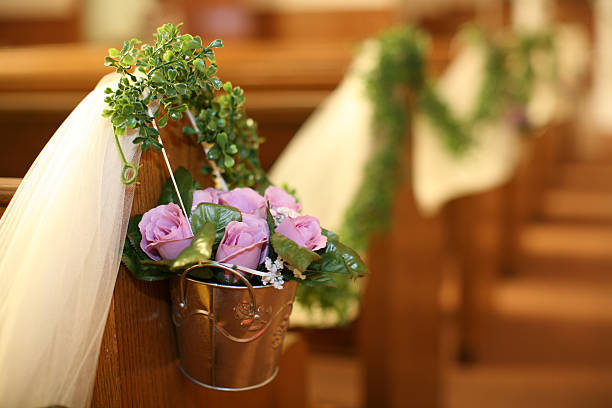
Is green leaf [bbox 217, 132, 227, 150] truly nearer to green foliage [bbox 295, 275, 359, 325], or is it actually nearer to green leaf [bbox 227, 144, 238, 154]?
green leaf [bbox 227, 144, 238, 154]

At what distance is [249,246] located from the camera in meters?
0.76

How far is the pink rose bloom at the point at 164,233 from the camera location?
0.76 metres

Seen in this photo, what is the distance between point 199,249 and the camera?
2.35 feet

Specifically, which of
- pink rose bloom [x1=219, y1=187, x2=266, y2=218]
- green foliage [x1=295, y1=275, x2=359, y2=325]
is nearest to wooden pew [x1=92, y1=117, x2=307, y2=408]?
pink rose bloom [x1=219, y1=187, x2=266, y2=218]

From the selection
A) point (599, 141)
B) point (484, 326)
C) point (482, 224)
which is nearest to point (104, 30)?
point (482, 224)

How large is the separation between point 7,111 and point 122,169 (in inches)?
46.3

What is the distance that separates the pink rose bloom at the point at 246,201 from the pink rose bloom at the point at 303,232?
6cm

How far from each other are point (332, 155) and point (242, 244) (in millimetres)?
1275

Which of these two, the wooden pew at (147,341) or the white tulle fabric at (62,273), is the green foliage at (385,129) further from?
the white tulle fabric at (62,273)

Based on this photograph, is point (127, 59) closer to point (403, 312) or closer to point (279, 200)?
point (279, 200)

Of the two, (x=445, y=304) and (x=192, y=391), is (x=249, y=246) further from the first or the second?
(x=445, y=304)

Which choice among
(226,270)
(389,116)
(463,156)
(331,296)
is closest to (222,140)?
(226,270)

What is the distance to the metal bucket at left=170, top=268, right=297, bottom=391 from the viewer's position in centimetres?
79

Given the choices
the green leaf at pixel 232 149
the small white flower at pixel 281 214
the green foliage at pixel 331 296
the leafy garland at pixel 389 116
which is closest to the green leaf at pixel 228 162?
the green leaf at pixel 232 149
